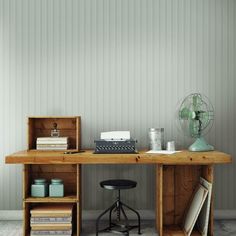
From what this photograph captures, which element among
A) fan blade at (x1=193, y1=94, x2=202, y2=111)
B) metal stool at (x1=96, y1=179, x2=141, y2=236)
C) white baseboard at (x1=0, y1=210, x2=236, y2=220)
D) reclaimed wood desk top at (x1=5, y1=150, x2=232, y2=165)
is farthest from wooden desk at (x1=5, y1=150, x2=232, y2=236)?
fan blade at (x1=193, y1=94, x2=202, y2=111)

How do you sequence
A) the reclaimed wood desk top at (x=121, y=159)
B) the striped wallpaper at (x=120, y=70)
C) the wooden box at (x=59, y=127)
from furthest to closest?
the striped wallpaper at (x=120, y=70)
the wooden box at (x=59, y=127)
the reclaimed wood desk top at (x=121, y=159)

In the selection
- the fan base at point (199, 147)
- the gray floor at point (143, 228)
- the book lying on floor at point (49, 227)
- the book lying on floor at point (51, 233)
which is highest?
the fan base at point (199, 147)

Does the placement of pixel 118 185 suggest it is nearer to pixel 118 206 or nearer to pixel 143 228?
pixel 118 206

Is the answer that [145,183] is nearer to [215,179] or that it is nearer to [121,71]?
[215,179]

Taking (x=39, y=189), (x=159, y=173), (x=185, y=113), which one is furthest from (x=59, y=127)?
(x=185, y=113)

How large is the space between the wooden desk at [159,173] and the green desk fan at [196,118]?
13 cm

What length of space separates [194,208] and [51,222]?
4.34 ft

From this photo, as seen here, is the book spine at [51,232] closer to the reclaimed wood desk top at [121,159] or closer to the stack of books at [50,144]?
the reclaimed wood desk top at [121,159]

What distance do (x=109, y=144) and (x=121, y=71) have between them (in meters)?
0.91

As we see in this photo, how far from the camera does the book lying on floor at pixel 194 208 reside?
3472 mm

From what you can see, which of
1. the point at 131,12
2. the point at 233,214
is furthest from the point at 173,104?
the point at 233,214

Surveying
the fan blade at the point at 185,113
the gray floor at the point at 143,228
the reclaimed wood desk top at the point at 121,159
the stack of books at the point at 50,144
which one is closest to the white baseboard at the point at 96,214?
the gray floor at the point at 143,228

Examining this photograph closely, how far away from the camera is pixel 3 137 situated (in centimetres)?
417

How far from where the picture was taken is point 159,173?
358cm
